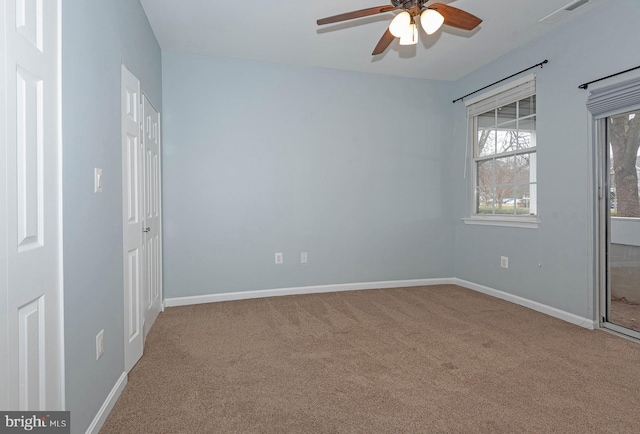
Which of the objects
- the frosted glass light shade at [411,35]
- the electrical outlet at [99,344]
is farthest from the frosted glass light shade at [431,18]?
the electrical outlet at [99,344]

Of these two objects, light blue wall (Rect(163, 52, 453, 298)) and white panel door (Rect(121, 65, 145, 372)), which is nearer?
white panel door (Rect(121, 65, 145, 372))

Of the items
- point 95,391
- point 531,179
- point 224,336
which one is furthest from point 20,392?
point 531,179

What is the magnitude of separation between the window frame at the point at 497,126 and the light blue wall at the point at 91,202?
142 inches

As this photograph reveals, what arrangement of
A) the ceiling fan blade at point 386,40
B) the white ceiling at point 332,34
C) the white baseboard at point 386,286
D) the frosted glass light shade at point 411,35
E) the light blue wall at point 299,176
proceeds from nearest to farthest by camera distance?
the frosted glass light shade at point 411,35, the ceiling fan blade at point 386,40, the white ceiling at point 332,34, the white baseboard at point 386,286, the light blue wall at point 299,176

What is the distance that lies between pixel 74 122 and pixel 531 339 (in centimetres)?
329

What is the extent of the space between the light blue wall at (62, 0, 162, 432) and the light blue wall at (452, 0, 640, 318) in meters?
3.57

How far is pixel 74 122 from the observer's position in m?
1.59

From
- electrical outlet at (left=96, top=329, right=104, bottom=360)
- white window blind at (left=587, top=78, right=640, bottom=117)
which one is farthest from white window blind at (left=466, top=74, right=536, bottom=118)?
electrical outlet at (left=96, top=329, right=104, bottom=360)

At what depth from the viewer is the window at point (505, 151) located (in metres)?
3.81

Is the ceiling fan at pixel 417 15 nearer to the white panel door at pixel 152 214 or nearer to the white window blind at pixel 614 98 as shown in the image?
the white window blind at pixel 614 98

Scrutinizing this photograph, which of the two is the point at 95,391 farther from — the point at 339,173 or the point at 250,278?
the point at 339,173

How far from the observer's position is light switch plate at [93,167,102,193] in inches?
71.1

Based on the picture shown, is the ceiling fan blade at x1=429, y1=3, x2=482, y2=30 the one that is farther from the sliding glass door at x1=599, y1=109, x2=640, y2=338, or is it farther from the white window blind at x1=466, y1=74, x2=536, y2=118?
the white window blind at x1=466, y1=74, x2=536, y2=118

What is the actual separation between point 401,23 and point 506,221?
268cm
